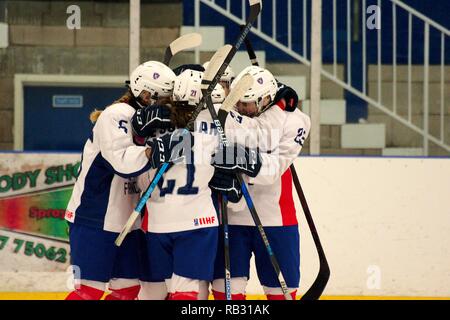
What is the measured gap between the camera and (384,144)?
21.2 feet

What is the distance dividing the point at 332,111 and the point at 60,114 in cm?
167

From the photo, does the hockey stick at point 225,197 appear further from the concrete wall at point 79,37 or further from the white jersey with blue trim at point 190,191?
the concrete wall at point 79,37

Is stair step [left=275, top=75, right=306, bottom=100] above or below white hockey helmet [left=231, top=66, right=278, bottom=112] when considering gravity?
above

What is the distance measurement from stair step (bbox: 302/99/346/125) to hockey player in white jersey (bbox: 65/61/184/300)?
2332 millimetres

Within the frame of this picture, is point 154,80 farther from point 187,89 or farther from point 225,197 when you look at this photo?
point 225,197

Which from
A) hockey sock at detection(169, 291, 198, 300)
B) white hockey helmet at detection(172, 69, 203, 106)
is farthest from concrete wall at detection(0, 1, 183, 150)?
hockey sock at detection(169, 291, 198, 300)

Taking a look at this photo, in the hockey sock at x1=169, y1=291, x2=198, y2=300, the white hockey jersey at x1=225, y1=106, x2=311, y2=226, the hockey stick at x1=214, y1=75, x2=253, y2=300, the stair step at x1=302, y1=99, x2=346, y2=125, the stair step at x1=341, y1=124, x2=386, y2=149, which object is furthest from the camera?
the stair step at x1=302, y1=99, x2=346, y2=125

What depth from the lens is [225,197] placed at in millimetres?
4336

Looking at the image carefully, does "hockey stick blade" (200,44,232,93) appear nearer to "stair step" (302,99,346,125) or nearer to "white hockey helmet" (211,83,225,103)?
"white hockey helmet" (211,83,225,103)

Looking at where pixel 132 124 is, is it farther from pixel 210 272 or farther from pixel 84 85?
pixel 84 85

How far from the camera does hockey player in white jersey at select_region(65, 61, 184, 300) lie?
425 centimetres

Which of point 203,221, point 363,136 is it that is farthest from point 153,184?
point 363,136

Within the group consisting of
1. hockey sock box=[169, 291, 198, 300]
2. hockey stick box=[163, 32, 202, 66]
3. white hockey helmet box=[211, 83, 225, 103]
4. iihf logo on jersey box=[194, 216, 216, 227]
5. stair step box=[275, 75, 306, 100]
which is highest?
hockey stick box=[163, 32, 202, 66]
